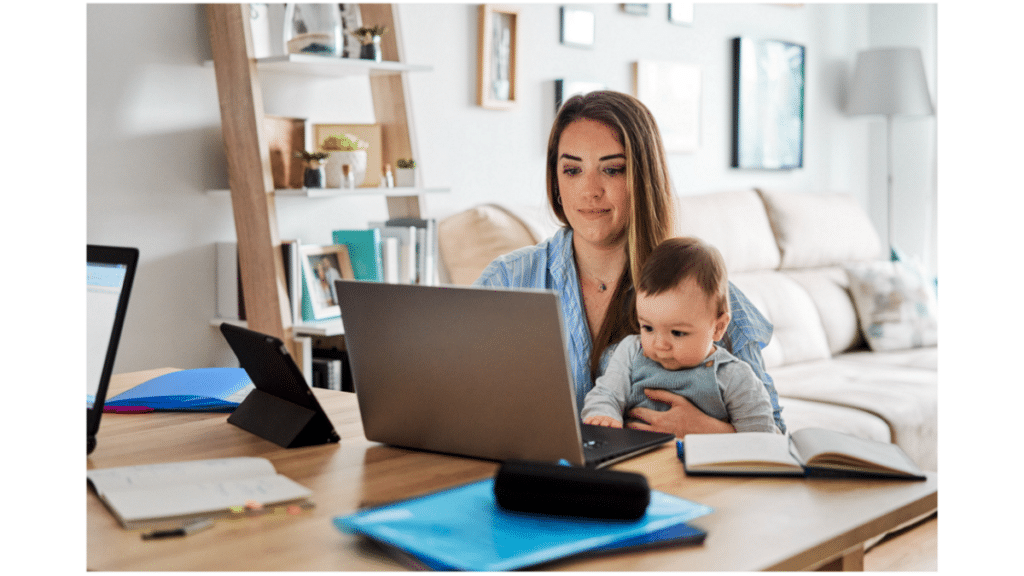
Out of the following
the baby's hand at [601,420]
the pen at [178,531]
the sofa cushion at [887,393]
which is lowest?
the sofa cushion at [887,393]

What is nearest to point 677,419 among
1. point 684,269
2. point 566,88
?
point 684,269

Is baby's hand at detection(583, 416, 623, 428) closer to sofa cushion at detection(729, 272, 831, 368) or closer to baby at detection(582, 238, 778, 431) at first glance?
baby at detection(582, 238, 778, 431)

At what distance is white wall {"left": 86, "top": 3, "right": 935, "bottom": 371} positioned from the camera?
7.50 ft

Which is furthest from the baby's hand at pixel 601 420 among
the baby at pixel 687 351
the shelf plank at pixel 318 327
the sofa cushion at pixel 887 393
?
the sofa cushion at pixel 887 393

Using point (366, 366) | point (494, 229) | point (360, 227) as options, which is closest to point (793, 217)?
point (494, 229)

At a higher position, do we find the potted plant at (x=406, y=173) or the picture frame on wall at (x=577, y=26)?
the picture frame on wall at (x=577, y=26)

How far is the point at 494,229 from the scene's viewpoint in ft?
8.90

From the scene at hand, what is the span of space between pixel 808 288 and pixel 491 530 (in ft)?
10.1

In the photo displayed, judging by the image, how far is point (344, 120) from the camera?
2777mm

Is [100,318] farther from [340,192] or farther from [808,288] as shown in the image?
[808,288]

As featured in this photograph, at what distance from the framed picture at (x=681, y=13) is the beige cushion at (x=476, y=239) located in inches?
56.8

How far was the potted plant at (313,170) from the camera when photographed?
2.36m

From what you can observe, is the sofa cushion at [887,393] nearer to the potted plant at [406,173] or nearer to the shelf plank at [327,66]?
the potted plant at [406,173]
